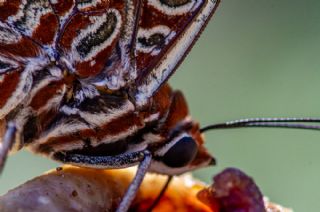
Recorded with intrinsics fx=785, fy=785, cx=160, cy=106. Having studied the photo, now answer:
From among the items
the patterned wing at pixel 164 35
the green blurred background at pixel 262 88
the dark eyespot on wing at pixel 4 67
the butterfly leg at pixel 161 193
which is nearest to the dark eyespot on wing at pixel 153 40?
the patterned wing at pixel 164 35

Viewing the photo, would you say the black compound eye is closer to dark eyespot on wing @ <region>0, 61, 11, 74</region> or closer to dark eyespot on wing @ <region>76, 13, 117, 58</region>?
dark eyespot on wing @ <region>76, 13, 117, 58</region>

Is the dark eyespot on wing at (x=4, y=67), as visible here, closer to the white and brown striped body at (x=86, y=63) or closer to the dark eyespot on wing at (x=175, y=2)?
the white and brown striped body at (x=86, y=63)

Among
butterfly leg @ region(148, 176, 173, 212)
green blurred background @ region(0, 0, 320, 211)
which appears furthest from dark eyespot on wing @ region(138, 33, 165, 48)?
green blurred background @ region(0, 0, 320, 211)

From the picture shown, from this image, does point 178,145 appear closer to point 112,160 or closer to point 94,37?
point 112,160

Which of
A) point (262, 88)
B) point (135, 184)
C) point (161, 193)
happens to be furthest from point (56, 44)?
point (262, 88)

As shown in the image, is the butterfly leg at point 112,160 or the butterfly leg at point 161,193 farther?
the butterfly leg at point 161,193

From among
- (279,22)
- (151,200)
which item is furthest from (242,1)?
(151,200)
